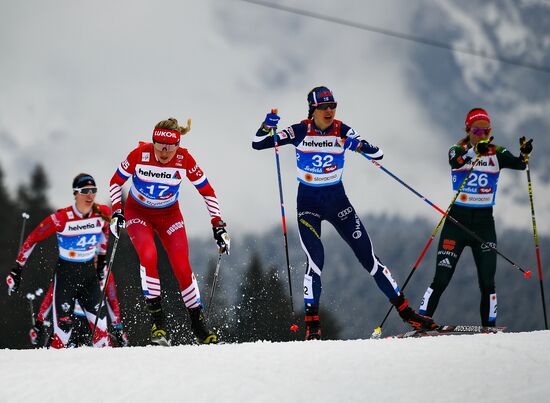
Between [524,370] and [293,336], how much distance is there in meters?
19.5

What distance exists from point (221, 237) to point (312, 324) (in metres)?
1.15

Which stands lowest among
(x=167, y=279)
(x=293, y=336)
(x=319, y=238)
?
(x=293, y=336)

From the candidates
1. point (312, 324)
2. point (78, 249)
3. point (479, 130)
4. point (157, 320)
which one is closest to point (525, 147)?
point (479, 130)

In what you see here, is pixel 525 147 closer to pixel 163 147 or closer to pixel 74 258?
pixel 163 147

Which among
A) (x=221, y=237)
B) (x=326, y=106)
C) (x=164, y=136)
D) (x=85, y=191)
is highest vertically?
(x=326, y=106)

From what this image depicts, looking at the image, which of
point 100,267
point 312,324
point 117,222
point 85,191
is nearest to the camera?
point 117,222

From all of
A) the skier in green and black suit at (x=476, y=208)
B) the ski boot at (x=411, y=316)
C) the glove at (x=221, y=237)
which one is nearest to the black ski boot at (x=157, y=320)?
the glove at (x=221, y=237)

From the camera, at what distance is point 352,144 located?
626 cm

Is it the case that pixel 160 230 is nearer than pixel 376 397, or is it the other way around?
pixel 376 397

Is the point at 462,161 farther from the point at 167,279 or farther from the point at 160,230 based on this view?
the point at 167,279

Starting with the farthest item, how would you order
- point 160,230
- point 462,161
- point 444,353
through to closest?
point 462,161
point 160,230
point 444,353

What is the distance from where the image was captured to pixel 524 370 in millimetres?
3680

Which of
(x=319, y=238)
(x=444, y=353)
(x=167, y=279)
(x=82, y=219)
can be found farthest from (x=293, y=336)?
(x=444, y=353)

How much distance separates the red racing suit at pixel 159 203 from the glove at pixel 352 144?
145 centimetres
